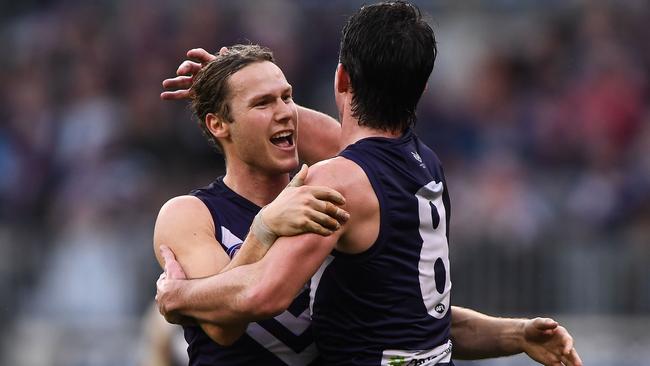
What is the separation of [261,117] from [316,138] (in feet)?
2.55

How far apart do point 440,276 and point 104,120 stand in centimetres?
881

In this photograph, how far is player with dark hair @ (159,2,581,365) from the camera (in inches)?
211

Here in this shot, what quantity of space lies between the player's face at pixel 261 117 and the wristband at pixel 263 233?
0.92 meters

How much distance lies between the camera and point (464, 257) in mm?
11633

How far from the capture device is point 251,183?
6.40m

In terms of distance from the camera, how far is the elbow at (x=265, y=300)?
5.29m

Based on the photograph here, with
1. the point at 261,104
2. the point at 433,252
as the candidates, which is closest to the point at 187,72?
the point at 261,104

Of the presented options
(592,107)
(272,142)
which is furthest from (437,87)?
(272,142)

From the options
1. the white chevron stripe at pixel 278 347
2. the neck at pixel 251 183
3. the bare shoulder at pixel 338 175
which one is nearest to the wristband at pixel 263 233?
the bare shoulder at pixel 338 175

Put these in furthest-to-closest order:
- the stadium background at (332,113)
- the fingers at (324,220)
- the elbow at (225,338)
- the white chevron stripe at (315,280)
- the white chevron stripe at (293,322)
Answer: the stadium background at (332,113)
the white chevron stripe at (293,322)
the elbow at (225,338)
the white chevron stripe at (315,280)
the fingers at (324,220)

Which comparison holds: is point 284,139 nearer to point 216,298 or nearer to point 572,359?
point 216,298

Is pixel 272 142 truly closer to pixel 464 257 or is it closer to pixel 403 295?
pixel 403 295

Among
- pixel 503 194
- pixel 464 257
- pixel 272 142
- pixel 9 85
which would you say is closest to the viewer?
pixel 272 142

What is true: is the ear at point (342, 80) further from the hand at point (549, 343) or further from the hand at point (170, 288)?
the hand at point (549, 343)
